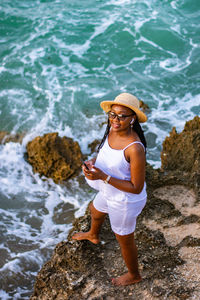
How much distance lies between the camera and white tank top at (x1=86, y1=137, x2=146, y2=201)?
2.70 m

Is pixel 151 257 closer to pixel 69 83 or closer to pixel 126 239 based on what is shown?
pixel 126 239

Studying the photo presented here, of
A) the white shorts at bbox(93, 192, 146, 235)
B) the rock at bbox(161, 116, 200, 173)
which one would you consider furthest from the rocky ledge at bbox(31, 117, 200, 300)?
the white shorts at bbox(93, 192, 146, 235)

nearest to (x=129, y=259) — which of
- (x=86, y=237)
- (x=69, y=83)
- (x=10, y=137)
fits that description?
(x=86, y=237)

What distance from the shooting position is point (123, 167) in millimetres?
2705

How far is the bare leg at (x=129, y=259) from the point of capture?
9.77 ft

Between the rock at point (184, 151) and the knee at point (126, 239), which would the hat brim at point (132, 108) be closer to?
the knee at point (126, 239)

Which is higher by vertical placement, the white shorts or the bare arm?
the bare arm

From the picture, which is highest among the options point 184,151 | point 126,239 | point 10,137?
point 126,239

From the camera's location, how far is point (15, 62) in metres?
11.4

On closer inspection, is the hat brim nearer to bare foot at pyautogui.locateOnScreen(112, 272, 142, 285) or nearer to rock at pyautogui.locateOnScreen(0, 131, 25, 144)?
bare foot at pyautogui.locateOnScreen(112, 272, 142, 285)

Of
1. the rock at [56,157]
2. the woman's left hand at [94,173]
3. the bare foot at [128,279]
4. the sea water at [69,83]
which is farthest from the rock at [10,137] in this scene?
the woman's left hand at [94,173]

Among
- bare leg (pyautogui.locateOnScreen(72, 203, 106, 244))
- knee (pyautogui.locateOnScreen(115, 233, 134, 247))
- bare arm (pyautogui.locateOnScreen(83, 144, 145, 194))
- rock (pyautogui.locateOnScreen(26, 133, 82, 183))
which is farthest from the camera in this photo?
rock (pyautogui.locateOnScreen(26, 133, 82, 183))

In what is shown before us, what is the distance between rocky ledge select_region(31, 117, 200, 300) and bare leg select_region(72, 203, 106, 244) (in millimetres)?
81

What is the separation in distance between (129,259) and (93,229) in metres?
0.64
